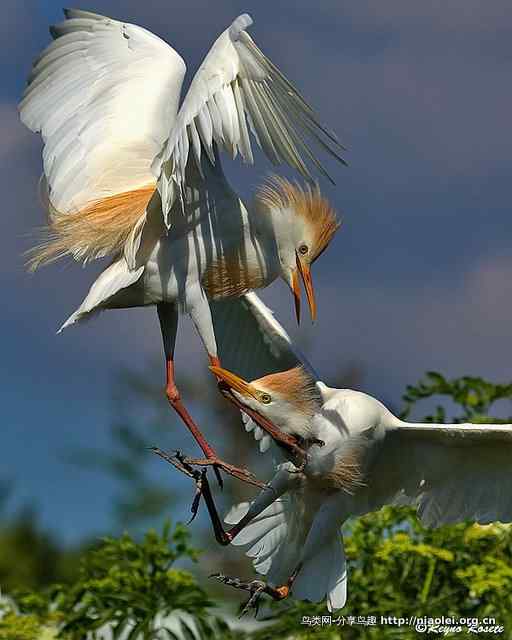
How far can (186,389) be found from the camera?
9117 mm

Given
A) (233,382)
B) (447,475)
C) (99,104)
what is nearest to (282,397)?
(233,382)

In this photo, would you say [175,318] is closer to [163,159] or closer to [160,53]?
[163,159]

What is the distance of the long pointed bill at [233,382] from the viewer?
11.9ft

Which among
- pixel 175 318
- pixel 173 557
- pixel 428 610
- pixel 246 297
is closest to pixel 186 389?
pixel 173 557

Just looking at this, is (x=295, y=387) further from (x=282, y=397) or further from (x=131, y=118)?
(x=131, y=118)

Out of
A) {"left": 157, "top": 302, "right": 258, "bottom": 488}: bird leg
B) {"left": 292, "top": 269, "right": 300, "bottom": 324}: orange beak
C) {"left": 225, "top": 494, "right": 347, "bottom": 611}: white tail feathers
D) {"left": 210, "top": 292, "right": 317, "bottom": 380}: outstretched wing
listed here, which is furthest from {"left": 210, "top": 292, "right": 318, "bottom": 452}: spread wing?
{"left": 292, "top": 269, "right": 300, "bottom": 324}: orange beak

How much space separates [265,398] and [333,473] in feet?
1.44

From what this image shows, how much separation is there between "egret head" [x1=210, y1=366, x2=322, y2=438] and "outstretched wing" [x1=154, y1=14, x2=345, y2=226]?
667 millimetres

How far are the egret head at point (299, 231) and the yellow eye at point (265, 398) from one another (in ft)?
1.02

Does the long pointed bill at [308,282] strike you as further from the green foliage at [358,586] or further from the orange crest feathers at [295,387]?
the green foliage at [358,586]

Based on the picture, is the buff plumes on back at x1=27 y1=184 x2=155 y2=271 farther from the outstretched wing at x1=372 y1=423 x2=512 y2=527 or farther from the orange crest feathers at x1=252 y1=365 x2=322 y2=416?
the outstretched wing at x1=372 y1=423 x2=512 y2=527

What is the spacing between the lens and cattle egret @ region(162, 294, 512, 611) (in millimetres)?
4004

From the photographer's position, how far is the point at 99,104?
4.21 metres

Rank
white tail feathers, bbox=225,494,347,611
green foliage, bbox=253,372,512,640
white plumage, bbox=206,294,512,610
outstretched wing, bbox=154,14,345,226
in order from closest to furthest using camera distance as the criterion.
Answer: outstretched wing, bbox=154,14,345,226
white plumage, bbox=206,294,512,610
white tail feathers, bbox=225,494,347,611
green foliage, bbox=253,372,512,640
